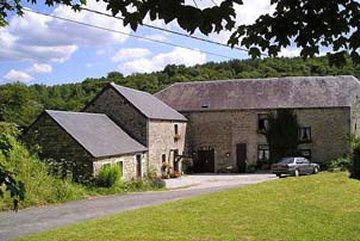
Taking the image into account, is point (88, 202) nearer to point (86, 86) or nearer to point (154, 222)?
point (154, 222)

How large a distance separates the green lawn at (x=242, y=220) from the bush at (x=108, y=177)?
802 centimetres

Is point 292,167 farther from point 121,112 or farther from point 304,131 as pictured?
point 121,112

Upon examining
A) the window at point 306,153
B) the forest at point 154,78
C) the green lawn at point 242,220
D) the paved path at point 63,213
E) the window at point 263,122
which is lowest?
the paved path at point 63,213

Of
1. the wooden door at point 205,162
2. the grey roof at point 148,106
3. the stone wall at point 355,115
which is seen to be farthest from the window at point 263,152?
the stone wall at point 355,115

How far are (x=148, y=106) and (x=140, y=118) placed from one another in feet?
10.2

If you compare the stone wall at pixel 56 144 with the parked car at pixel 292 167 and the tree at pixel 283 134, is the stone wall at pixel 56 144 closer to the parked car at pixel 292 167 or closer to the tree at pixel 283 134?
the parked car at pixel 292 167

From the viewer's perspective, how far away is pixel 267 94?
4609 cm

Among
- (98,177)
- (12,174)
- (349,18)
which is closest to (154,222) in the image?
(12,174)

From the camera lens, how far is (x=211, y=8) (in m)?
4.05

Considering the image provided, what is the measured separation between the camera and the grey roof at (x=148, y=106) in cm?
3838

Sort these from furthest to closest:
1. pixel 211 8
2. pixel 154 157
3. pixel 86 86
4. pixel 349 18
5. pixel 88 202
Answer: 1. pixel 86 86
2. pixel 154 157
3. pixel 88 202
4. pixel 349 18
5. pixel 211 8

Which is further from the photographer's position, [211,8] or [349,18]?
[349,18]

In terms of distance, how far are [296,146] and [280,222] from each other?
29518mm

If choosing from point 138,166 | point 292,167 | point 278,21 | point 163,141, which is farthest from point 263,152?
point 278,21
